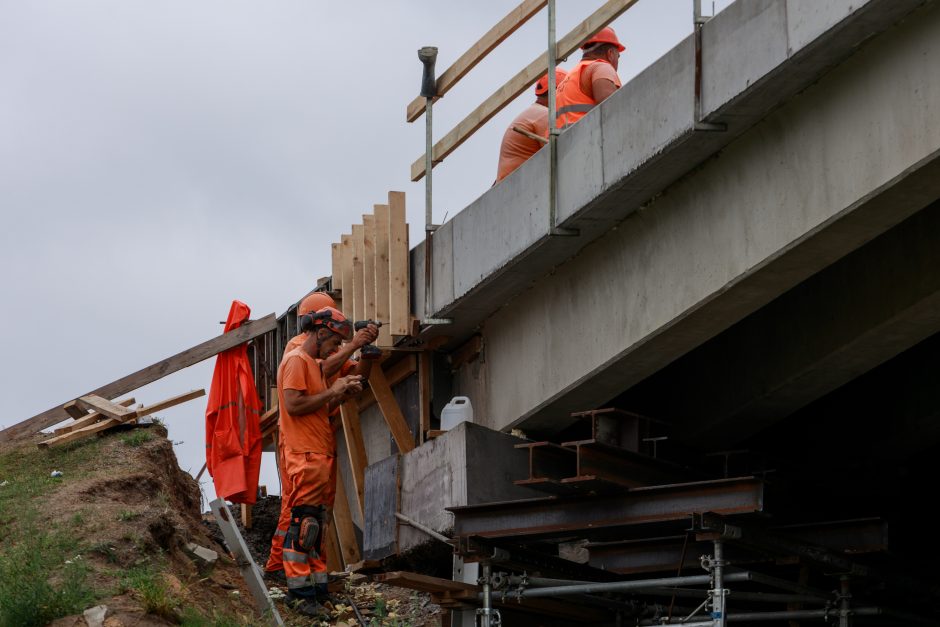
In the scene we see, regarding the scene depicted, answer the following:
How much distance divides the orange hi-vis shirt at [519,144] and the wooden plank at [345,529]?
146 inches

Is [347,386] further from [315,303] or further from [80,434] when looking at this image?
[80,434]

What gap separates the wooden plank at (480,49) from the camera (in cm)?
1204

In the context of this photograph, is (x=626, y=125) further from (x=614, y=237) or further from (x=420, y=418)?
(x=420, y=418)

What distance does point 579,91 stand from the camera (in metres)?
12.8

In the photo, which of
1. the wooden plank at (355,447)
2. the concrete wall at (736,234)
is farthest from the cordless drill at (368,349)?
the wooden plank at (355,447)

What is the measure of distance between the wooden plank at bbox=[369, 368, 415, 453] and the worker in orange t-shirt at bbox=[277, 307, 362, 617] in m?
0.68

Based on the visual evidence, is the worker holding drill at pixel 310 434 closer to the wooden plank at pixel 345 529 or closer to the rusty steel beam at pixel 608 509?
the wooden plank at pixel 345 529

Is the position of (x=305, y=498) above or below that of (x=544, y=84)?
below

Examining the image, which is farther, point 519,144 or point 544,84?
point 544,84

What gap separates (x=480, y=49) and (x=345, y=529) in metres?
4.84

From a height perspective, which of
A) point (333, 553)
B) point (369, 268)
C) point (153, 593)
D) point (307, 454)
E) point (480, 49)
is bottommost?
point (153, 593)

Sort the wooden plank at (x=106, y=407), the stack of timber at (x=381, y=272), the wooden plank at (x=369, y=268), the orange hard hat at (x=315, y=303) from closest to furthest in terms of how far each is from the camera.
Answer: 1. the stack of timber at (x=381, y=272)
2. the wooden plank at (x=369, y=268)
3. the orange hard hat at (x=315, y=303)
4. the wooden plank at (x=106, y=407)

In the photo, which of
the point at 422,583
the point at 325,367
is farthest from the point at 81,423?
the point at 422,583

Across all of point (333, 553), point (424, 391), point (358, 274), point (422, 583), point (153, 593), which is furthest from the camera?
point (333, 553)
